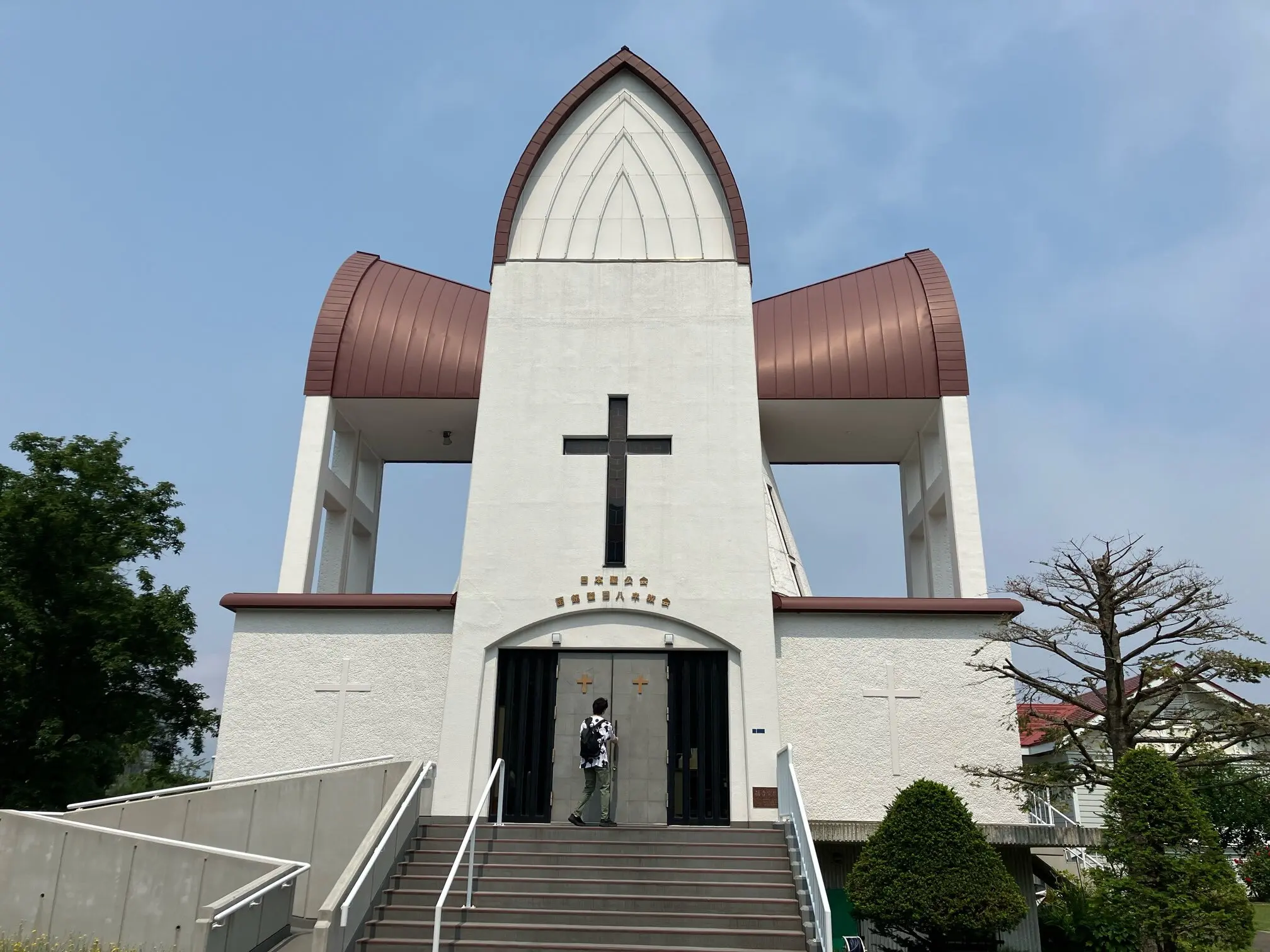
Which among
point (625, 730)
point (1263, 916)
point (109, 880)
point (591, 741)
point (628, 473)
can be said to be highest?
point (628, 473)

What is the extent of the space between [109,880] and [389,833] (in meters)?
2.83

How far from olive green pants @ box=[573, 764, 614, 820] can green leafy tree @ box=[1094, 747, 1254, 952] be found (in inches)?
209

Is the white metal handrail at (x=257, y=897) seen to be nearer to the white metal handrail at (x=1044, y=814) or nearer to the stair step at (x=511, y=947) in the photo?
the stair step at (x=511, y=947)

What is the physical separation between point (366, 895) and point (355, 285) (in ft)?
47.7

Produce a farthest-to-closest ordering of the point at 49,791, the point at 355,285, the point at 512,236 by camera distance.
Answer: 1. the point at 49,791
2. the point at 355,285
3. the point at 512,236

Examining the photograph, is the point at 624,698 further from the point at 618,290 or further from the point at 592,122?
the point at 592,122

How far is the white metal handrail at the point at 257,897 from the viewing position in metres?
8.32

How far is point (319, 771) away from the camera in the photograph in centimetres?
1209

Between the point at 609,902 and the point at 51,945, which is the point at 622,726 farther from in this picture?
the point at 51,945

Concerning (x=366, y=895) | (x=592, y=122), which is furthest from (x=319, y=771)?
(x=592, y=122)

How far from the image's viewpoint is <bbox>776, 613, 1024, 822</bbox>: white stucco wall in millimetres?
13703

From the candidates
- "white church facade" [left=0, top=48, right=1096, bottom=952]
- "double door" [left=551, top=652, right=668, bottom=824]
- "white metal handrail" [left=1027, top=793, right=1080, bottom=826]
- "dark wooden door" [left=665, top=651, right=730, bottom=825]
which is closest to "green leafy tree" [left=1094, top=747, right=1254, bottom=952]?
"white church facade" [left=0, top=48, right=1096, bottom=952]

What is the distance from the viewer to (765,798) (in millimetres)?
12664

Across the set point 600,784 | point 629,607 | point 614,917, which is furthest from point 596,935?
point 629,607
